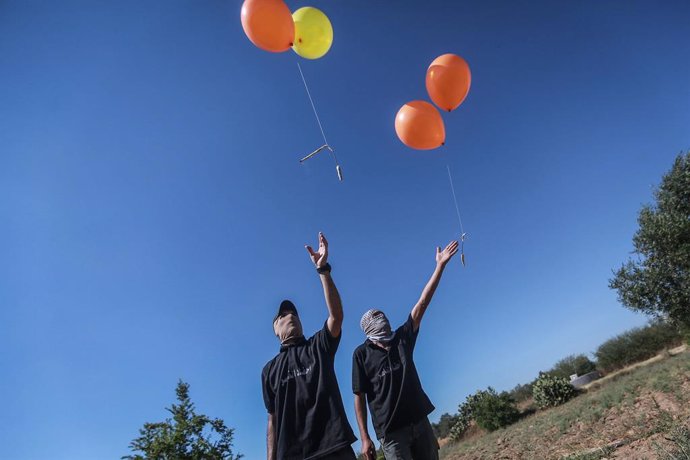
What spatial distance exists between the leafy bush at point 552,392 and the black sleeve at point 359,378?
1859cm

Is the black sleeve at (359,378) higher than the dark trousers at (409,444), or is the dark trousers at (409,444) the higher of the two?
the black sleeve at (359,378)

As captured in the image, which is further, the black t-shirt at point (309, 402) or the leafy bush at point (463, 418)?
the leafy bush at point (463, 418)

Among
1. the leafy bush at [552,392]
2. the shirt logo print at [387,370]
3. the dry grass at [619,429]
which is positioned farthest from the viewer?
the leafy bush at [552,392]

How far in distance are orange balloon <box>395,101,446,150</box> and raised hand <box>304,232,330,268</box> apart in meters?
2.70

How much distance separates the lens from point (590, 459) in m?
4.21

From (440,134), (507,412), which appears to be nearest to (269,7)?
(440,134)

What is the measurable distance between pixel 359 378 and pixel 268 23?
390 centimetres

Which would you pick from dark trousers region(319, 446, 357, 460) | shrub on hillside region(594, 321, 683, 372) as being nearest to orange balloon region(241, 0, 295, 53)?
dark trousers region(319, 446, 357, 460)

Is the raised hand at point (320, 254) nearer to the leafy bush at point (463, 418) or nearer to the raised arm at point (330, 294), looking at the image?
the raised arm at point (330, 294)

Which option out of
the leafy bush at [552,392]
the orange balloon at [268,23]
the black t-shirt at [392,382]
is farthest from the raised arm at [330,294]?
the leafy bush at [552,392]

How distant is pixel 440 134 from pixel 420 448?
3714 millimetres

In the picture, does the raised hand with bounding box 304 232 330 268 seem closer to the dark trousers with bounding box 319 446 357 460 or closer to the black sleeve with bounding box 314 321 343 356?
the black sleeve with bounding box 314 321 343 356

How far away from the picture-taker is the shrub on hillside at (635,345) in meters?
26.5

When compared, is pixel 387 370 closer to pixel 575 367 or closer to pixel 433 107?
pixel 433 107
